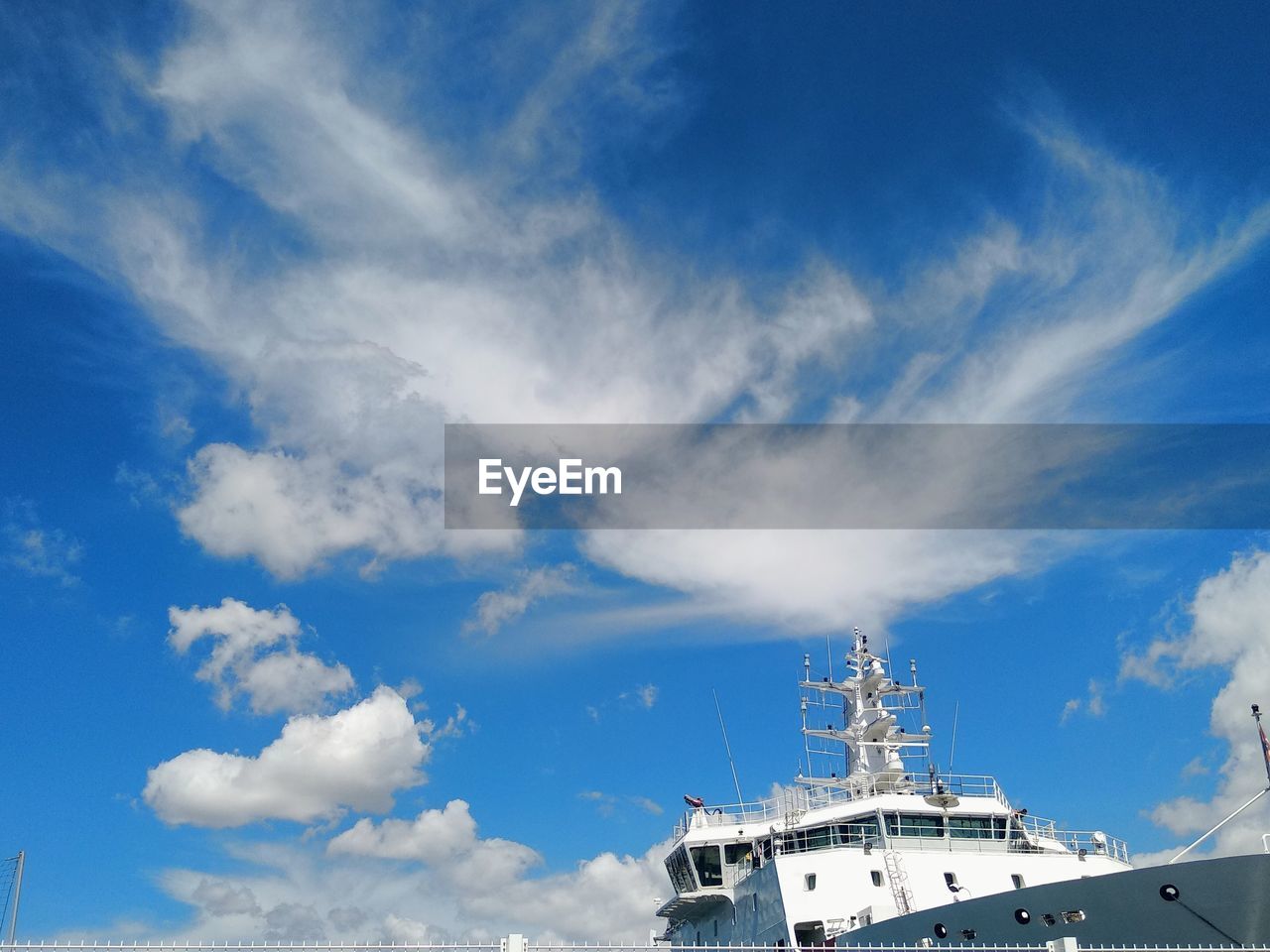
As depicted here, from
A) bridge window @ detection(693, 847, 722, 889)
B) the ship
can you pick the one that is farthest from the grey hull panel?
bridge window @ detection(693, 847, 722, 889)

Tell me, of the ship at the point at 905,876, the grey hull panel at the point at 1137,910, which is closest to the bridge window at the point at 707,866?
the ship at the point at 905,876

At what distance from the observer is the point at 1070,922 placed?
21.7 metres

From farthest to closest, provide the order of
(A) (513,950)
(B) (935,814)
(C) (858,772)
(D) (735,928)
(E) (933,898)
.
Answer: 1. (C) (858,772)
2. (D) (735,928)
3. (B) (935,814)
4. (E) (933,898)
5. (A) (513,950)

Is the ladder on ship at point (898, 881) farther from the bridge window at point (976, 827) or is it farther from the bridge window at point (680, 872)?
the bridge window at point (680, 872)

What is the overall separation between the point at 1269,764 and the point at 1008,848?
1158cm

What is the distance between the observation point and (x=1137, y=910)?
20.9 m

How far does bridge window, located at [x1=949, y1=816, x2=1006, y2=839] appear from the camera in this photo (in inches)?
1254

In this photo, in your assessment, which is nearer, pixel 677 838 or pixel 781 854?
pixel 781 854

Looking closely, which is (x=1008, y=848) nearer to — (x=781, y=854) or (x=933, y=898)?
(x=933, y=898)

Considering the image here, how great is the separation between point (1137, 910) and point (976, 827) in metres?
11.3

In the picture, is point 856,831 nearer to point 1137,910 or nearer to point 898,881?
point 898,881

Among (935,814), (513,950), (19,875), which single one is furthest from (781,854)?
(19,875)

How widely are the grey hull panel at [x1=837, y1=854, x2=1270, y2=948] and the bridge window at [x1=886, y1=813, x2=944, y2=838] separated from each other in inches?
304

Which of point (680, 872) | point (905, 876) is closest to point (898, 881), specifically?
point (905, 876)
